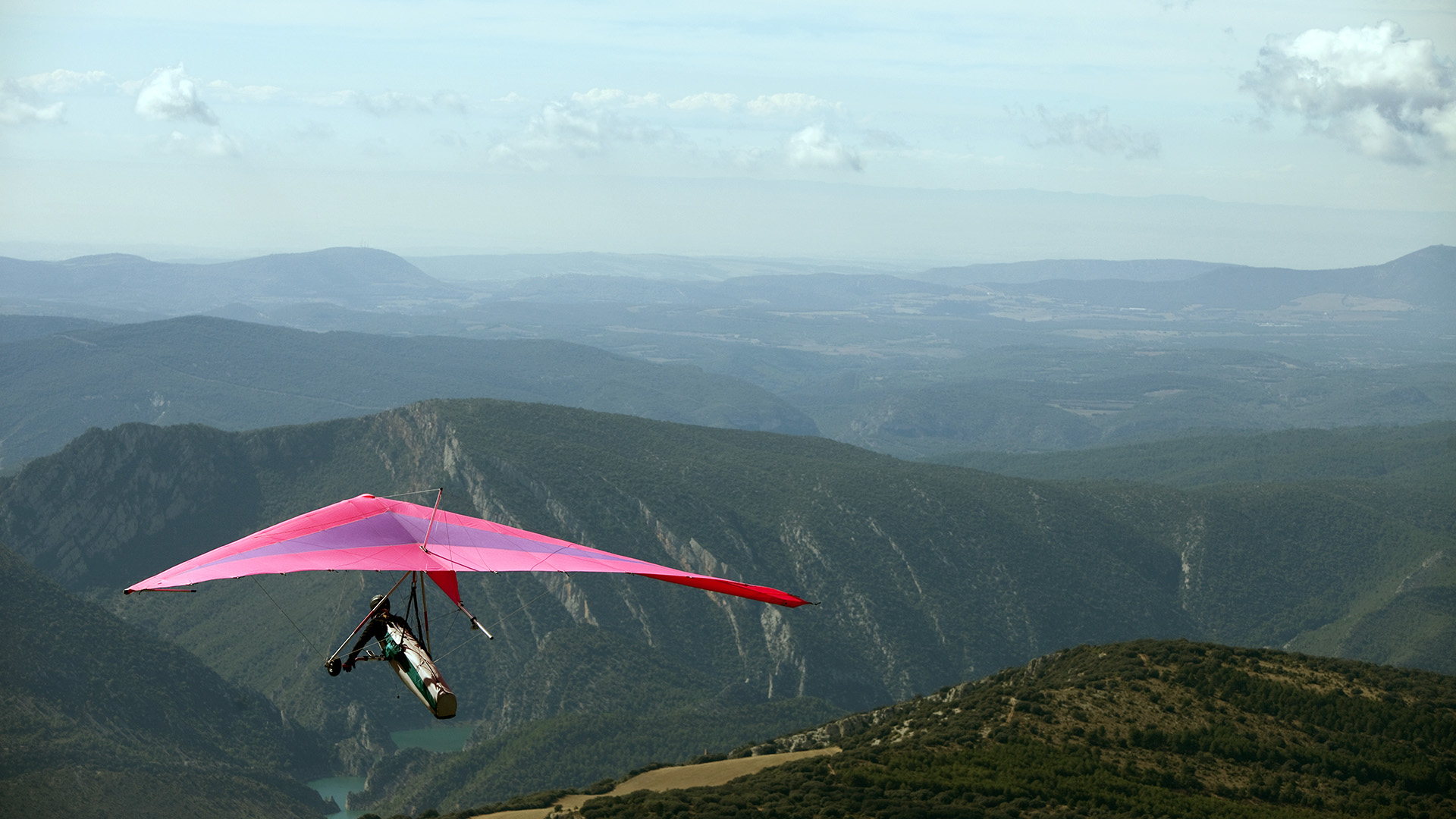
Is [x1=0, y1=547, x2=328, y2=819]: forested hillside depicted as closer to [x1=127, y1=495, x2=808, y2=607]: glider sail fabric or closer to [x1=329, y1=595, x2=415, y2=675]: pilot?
[x1=127, y1=495, x2=808, y2=607]: glider sail fabric

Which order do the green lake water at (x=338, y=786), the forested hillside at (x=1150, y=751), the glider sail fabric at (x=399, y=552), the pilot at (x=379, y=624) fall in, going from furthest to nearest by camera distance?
the green lake water at (x=338, y=786) < the forested hillside at (x=1150, y=751) < the pilot at (x=379, y=624) < the glider sail fabric at (x=399, y=552)

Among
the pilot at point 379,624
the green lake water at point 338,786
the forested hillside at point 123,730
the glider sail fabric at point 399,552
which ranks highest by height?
the glider sail fabric at point 399,552

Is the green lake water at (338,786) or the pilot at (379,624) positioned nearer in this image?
the pilot at (379,624)

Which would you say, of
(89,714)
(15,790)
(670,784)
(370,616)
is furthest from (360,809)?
(370,616)

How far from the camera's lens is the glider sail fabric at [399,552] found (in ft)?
114

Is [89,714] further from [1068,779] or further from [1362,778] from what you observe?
[1362,778]

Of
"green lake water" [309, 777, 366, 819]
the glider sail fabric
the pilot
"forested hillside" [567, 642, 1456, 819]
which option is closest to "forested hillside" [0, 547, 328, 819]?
"green lake water" [309, 777, 366, 819]

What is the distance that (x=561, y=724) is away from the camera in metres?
177

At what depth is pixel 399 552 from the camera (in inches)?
1497

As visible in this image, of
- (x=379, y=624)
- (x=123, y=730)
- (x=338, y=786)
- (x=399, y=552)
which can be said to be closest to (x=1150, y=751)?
(x=379, y=624)

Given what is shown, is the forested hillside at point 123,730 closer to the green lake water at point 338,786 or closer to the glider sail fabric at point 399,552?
the green lake water at point 338,786

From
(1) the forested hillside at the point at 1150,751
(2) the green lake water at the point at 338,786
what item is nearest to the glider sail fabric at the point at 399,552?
(1) the forested hillside at the point at 1150,751

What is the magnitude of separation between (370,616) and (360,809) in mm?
151608

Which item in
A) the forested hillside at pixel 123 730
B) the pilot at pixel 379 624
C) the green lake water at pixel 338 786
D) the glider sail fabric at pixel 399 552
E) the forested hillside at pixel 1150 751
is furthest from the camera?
the green lake water at pixel 338 786
